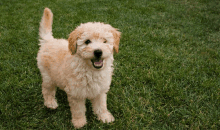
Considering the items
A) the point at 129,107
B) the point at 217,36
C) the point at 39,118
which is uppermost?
the point at 217,36

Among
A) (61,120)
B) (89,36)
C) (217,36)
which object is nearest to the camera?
(89,36)

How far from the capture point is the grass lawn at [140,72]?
2.77 meters

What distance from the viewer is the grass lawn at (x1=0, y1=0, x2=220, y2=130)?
2768 millimetres

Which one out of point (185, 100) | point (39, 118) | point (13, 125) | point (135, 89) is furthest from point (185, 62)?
point (13, 125)

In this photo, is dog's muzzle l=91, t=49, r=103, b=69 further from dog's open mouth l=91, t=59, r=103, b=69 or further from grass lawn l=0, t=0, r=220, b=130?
grass lawn l=0, t=0, r=220, b=130

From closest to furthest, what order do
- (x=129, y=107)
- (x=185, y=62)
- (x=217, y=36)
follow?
(x=129, y=107)
(x=185, y=62)
(x=217, y=36)

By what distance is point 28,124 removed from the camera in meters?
2.64

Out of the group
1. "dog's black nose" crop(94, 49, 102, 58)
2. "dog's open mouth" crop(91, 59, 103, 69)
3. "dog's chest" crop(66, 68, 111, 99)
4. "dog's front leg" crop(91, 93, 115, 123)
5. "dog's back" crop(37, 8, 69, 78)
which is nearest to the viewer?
"dog's black nose" crop(94, 49, 102, 58)

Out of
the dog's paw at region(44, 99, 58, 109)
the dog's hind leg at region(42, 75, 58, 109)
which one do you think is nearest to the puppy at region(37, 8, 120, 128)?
the dog's hind leg at region(42, 75, 58, 109)

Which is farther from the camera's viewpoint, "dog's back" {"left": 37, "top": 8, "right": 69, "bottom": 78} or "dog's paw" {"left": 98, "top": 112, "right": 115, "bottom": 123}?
"dog's paw" {"left": 98, "top": 112, "right": 115, "bottom": 123}

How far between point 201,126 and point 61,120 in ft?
8.01

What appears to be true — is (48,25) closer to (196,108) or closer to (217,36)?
(196,108)

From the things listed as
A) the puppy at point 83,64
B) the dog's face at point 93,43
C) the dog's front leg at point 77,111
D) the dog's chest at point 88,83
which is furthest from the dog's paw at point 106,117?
the dog's face at point 93,43

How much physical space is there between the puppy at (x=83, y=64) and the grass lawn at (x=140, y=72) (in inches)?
19.4
